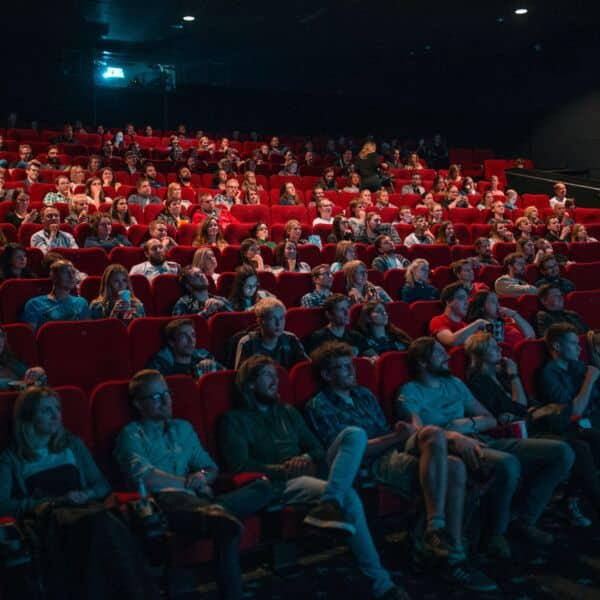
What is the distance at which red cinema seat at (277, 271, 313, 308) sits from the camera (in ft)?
8.49

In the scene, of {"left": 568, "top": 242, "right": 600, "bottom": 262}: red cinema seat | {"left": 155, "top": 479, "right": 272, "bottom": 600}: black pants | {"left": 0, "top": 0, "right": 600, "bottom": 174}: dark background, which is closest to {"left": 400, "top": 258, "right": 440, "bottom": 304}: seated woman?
{"left": 568, "top": 242, "right": 600, "bottom": 262}: red cinema seat

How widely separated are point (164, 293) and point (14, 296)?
1.42 ft

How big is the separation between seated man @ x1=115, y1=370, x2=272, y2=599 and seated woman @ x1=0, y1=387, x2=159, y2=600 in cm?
8

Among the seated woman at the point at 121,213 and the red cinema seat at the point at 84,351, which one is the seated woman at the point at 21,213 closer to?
the seated woman at the point at 121,213

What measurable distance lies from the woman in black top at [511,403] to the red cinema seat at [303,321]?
46cm

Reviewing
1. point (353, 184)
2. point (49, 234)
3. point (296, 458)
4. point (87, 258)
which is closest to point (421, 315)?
point (296, 458)

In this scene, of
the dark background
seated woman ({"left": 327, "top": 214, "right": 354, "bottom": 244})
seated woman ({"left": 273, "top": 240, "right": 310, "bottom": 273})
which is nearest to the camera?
seated woman ({"left": 273, "top": 240, "right": 310, "bottom": 273})

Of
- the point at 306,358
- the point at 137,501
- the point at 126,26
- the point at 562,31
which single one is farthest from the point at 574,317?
the point at 126,26

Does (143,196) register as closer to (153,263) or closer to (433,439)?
(153,263)

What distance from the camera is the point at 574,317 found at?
2572 millimetres

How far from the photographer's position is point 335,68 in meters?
7.91

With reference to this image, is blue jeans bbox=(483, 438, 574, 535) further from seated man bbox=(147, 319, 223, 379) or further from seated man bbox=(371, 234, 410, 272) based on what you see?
seated man bbox=(371, 234, 410, 272)

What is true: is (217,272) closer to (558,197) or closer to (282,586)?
(282,586)

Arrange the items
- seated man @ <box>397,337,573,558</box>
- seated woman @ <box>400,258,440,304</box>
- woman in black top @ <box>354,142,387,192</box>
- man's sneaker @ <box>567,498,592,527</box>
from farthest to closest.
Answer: woman in black top @ <box>354,142,387,192</box> < seated woman @ <box>400,258,440,304</box> < man's sneaker @ <box>567,498,592,527</box> < seated man @ <box>397,337,573,558</box>
